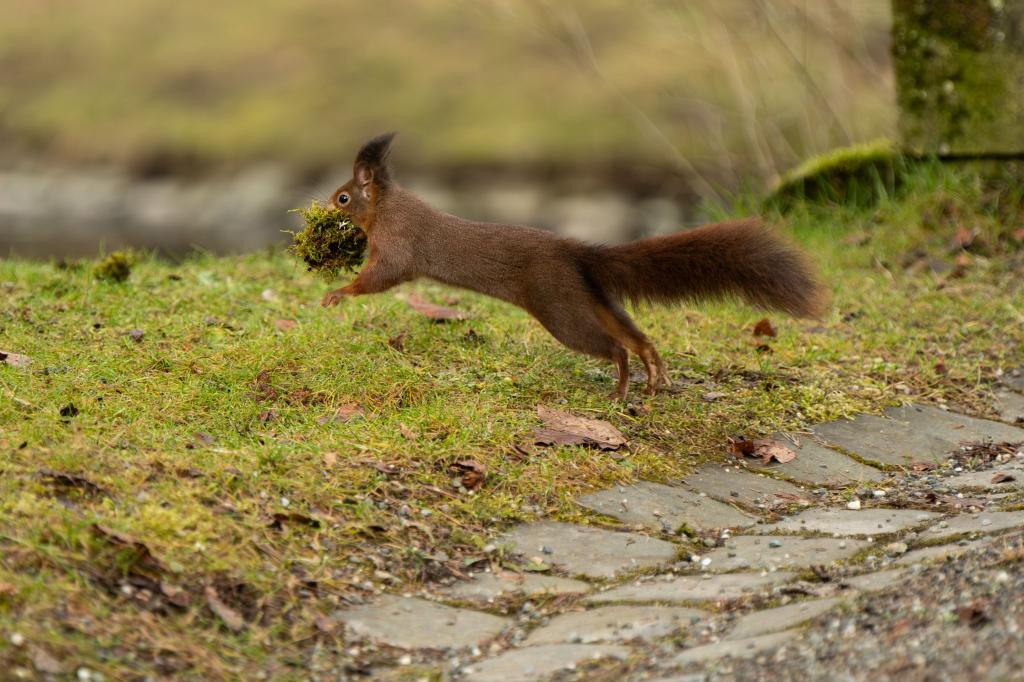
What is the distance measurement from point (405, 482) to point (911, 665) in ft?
5.85

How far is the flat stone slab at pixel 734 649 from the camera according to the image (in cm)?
280

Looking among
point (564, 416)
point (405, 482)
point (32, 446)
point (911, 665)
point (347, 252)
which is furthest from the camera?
point (347, 252)

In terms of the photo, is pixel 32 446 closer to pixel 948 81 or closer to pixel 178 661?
pixel 178 661

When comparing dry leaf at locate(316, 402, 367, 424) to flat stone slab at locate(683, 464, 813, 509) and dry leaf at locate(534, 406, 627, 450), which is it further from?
flat stone slab at locate(683, 464, 813, 509)

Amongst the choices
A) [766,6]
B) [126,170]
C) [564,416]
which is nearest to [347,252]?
[564,416]

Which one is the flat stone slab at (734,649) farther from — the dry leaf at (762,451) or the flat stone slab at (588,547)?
the dry leaf at (762,451)

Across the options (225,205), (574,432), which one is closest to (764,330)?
(574,432)

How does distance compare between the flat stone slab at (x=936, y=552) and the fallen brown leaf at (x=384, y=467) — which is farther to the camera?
the fallen brown leaf at (x=384, y=467)

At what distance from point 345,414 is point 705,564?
4.62ft

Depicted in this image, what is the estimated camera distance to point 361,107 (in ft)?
63.3

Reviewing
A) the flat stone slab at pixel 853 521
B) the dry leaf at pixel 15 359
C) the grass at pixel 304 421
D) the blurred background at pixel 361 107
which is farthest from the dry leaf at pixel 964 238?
the dry leaf at pixel 15 359

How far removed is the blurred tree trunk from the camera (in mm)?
7762

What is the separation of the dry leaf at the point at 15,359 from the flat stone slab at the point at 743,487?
2.42 metres

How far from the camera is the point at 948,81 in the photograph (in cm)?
802
